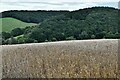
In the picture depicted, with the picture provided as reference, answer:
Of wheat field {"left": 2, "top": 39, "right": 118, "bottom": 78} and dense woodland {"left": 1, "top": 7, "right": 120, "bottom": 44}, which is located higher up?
dense woodland {"left": 1, "top": 7, "right": 120, "bottom": 44}

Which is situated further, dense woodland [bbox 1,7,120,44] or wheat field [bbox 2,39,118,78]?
dense woodland [bbox 1,7,120,44]

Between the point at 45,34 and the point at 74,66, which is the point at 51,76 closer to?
the point at 74,66

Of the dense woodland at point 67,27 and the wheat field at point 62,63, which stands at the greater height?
the dense woodland at point 67,27

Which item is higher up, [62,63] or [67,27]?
[67,27]

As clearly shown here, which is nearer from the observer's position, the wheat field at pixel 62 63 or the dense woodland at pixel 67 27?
the wheat field at pixel 62 63
